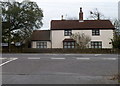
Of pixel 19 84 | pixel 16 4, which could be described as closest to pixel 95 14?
pixel 16 4

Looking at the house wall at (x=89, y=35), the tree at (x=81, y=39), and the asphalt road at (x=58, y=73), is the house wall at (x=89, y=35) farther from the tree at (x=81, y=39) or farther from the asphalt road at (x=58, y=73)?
the asphalt road at (x=58, y=73)

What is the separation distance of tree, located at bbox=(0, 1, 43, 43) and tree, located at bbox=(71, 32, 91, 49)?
8.61m

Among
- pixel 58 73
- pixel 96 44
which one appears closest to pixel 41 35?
pixel 96 44

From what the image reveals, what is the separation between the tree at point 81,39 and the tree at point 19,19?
28.3 ft

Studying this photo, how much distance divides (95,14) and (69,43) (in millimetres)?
19566

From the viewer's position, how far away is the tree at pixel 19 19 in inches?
1925

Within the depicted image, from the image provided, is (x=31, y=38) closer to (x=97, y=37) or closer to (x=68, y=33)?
(x=68, y=33)

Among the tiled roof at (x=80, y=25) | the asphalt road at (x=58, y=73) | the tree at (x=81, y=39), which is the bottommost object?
the asphalt road at (x=58, y=73)

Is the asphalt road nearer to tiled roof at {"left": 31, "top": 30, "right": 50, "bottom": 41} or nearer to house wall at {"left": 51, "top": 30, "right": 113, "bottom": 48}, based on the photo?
house wall at {"left": 51, "top": 30, "right": 113, "bottom": 48}

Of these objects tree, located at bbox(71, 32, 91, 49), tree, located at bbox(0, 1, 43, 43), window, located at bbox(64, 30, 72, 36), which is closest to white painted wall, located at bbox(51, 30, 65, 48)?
window, located at bbox(64, 30, 72, 36)

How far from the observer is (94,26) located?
52.4m

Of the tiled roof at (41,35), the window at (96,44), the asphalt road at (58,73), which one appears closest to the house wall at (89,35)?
the window at (96,44)

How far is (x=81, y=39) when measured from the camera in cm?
4981

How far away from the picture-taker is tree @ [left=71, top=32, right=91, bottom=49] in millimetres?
49159
